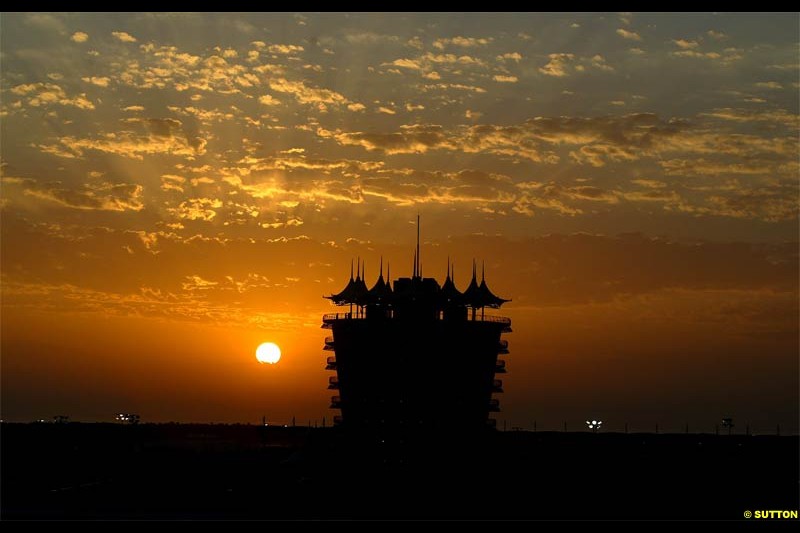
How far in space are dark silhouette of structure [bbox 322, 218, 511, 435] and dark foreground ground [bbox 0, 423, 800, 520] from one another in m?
5.32

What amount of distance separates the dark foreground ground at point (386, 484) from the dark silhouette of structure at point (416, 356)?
5323 mm

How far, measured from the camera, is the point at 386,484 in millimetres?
124750

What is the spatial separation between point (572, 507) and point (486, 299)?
58.5 m

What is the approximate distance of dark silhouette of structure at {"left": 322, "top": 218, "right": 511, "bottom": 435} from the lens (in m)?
161

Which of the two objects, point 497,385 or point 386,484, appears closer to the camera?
point 386,484

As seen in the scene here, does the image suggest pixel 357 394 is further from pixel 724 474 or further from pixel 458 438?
pixel 724 474

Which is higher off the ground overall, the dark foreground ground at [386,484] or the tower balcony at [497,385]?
the tower balcony at [497,385]

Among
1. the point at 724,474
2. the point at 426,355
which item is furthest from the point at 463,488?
the point at 724,474

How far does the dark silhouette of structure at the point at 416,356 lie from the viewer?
161 m

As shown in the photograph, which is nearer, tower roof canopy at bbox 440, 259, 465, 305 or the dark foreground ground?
the dark foreground ground

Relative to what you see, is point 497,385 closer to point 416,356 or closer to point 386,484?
point 416,356

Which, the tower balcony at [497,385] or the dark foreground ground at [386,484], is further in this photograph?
the tower balcony at [497,385]

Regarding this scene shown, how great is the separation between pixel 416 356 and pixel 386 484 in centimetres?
3909

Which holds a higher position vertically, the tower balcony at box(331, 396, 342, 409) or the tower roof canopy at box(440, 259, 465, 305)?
the tower roof canopy at box(440, 259, 465, 305)
